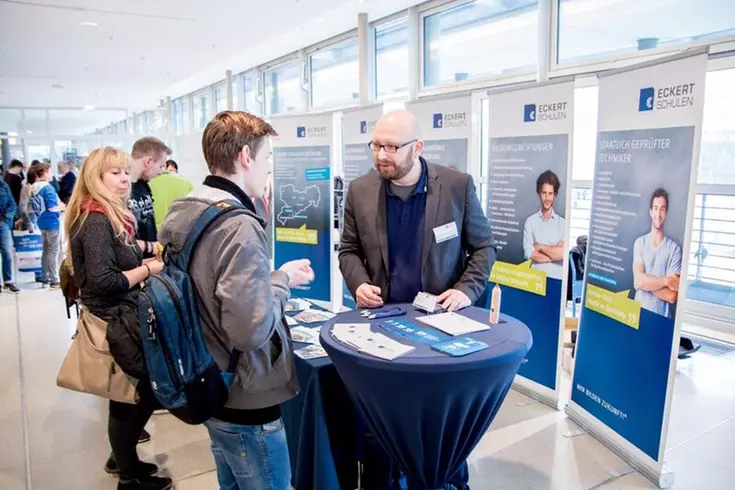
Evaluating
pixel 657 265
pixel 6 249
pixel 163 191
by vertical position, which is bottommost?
pixel 6 249

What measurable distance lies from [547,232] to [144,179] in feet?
8.14

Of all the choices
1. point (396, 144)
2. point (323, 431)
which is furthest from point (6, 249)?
A: point (396, 144)

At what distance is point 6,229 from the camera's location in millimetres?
6348

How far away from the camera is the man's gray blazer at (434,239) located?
217cm

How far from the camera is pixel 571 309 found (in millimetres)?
5086

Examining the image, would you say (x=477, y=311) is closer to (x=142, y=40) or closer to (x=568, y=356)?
(x=568, y=356)

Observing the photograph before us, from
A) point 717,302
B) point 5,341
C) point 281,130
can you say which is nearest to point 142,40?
point 281,130

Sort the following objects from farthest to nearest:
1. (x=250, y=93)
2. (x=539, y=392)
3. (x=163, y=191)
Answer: (x=250, y=93), (x=163, y=191), (x=539, y=392)

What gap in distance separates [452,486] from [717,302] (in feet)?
13.0

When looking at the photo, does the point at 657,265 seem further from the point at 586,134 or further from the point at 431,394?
the point at 586,134

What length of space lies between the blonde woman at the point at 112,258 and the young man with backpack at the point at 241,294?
0.79 metres

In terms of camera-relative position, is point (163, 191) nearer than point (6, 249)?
Yes

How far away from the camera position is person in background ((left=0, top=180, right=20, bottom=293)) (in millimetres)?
6194

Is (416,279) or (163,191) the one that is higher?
(163,191)
